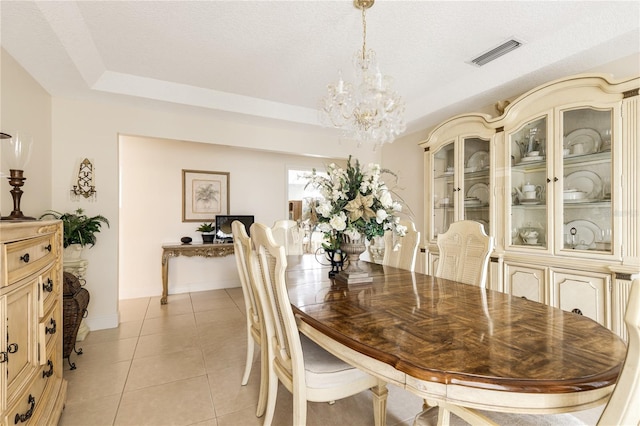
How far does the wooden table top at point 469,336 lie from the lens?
2.59 ft

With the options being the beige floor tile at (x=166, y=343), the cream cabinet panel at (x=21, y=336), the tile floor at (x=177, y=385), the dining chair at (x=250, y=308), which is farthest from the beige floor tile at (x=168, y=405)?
the cream cabinet panel at (x=21, y=336)

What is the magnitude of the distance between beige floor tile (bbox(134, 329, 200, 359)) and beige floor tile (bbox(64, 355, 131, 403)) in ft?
0.73

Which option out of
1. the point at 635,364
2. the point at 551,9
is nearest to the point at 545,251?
the point at 551,9

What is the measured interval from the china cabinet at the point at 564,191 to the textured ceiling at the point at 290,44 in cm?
31

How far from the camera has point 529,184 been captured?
8.86 ft

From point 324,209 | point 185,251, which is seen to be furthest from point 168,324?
point 324,209

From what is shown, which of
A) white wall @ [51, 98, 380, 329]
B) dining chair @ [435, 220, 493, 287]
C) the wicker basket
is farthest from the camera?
white wall @ [51, 98, 380, 329]

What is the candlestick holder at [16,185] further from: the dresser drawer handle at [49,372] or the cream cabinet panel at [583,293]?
the cream cabinet panel at [583,293]

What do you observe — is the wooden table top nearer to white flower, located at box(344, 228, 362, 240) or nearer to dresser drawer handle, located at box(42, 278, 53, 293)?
white flower, located at box(344, 228, 362, 240)

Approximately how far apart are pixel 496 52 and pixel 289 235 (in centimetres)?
269

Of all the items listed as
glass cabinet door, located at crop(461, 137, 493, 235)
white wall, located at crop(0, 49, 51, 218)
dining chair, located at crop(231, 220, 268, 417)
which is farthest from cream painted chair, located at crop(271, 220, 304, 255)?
white wall, located at crop(0, 49, 51, 218)

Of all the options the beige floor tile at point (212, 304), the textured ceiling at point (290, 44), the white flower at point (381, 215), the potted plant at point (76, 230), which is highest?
the textured ceiling at point (290, 44)

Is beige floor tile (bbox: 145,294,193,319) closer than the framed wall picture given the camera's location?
Yes

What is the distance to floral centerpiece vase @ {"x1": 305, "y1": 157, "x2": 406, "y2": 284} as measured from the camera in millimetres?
1763
